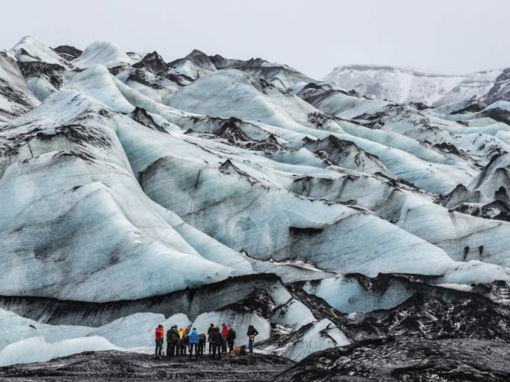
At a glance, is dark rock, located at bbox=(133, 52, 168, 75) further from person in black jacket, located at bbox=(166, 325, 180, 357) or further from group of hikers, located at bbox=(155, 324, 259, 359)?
person in black jacket, located at bbox=(166, 325, 180, 357)

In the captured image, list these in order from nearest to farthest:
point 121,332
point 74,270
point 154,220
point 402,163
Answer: point 121,332 < point 74,270 < point 154,220 < point 402,163

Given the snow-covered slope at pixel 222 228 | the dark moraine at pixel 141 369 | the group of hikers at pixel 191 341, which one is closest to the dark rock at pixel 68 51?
the snow-covered slope at pixel 222 228

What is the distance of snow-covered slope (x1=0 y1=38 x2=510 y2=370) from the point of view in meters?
34.3

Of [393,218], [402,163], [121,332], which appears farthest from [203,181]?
[402,163]

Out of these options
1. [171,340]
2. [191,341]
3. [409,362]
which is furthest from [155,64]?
[409,362]

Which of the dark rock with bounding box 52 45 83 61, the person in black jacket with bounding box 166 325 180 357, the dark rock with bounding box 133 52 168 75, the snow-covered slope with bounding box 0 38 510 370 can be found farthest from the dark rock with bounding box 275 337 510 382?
the dark rock with bounding box 52 45 83 61

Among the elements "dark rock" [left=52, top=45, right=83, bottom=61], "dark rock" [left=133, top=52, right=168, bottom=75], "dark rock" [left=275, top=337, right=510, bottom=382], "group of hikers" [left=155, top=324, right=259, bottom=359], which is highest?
"dark rock" [left=52, top=45, right=83, bottom=61]

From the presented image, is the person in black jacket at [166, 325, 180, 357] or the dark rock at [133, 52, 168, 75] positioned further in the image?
the dark rock at [133, 52, 168, 75]

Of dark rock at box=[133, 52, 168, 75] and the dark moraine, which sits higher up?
dark rock at box=[133, 52, 168, 75]

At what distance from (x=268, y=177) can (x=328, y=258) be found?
461 inches

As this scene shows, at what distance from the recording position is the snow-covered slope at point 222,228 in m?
34.3

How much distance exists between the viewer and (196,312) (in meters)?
34.1

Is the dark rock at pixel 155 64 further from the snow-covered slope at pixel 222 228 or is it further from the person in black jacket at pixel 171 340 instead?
the person in black jacket at pixel 171 340

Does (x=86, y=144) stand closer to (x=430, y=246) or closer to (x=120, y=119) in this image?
(x=120, y=119)
